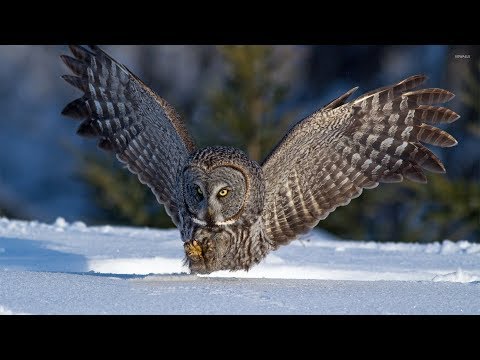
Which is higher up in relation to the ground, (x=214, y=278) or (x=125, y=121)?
(x=125, y=121)

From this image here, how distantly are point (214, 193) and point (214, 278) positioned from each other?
0.41m

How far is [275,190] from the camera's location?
519cm

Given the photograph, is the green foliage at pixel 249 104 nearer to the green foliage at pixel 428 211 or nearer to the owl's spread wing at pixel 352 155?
the green foliage at pixel 428 211

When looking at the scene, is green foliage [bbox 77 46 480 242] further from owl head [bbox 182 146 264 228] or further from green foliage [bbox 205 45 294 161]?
owl head [bbox 182 146 264 228]

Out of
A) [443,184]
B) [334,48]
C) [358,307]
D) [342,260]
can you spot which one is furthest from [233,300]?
[334,48]

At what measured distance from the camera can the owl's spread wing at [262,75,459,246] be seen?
5078 millimetres

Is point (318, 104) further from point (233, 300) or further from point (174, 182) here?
point (233, 300)

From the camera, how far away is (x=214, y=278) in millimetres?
4754

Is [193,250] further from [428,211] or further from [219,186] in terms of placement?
[428,211]

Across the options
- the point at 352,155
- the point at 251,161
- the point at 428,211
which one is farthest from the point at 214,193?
the point at 428,211

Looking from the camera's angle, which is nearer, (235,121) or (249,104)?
(235,121)

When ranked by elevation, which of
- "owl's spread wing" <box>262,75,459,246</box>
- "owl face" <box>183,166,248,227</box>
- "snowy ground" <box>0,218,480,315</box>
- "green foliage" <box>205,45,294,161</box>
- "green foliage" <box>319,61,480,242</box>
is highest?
"green foliage" <box>205,45,294,161</box>

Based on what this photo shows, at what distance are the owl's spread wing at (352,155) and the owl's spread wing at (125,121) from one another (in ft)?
1.87

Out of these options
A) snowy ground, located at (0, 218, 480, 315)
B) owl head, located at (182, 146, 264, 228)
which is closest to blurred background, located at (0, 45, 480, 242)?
snowy ground, located at (0, 218, 480, 315)
